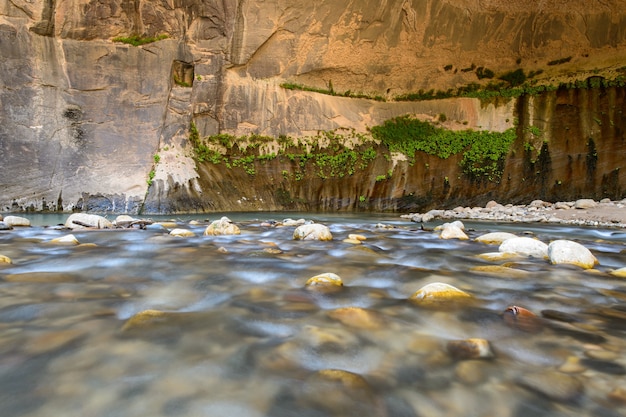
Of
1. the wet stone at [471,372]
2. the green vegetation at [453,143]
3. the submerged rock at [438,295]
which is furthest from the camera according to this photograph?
the green vegetation at [453,143]

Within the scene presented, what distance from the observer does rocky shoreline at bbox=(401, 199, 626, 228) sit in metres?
9.11

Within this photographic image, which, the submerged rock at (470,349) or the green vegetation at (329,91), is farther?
the green vegetation at (329,91)

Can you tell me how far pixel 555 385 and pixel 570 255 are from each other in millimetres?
2635

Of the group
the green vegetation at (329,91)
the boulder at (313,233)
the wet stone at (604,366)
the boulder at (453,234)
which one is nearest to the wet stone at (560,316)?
the wet stone at (604,366)

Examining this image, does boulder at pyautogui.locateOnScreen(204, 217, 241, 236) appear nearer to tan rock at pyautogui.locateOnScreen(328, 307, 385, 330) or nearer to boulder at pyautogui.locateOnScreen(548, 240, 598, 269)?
tan rock at pyautogui.locateOnScreen(328, 307, 385, 330)

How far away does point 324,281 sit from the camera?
2.65 m

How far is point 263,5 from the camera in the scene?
13891 millimetres

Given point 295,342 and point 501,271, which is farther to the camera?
point 501,271

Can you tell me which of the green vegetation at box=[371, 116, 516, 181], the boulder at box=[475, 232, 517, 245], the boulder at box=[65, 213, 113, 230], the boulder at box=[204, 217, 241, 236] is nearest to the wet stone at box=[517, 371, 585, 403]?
the boulder at box=[475, 232, 517, 245]

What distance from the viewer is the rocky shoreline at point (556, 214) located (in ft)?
29.9

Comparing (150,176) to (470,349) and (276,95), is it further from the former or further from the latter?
(470,349)

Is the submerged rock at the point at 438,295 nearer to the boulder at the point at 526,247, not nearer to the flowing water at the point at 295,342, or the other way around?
the flowing water at the point at 295,342

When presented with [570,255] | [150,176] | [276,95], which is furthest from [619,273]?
[276,95]

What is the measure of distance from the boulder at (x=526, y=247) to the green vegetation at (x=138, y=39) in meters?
13.9
